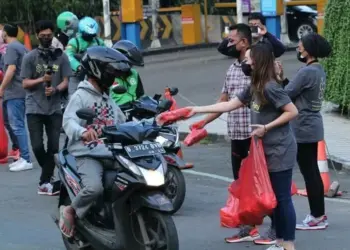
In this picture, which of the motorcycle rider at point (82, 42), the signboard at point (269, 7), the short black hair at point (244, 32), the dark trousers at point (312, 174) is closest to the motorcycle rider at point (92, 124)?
the short black hair at point (244, 32)

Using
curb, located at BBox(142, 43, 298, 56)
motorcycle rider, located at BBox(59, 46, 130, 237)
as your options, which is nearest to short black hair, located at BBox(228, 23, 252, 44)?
motorcycle rider, located at BBox(59, 46, 130, 237)

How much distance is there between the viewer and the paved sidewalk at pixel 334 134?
11917mm

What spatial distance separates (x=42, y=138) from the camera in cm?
1041

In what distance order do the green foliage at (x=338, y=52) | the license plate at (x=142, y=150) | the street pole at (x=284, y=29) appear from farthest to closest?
the street pole at (x=284, y=29), the green foliage at (x=338, y=52), the license plate at (x=142, y=150)

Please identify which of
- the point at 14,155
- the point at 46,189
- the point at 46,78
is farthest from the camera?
the point at 14,155

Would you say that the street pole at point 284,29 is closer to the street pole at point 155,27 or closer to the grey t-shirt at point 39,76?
the street pole at point 155,27

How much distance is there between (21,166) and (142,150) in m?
5.50

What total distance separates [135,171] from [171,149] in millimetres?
2530

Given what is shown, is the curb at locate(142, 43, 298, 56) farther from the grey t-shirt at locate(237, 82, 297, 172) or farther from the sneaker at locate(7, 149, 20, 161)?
the grey t-shirt at locate(237, 82, 297, 172)

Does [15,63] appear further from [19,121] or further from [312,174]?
[312,174]

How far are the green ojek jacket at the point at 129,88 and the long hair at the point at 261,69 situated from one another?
280cm

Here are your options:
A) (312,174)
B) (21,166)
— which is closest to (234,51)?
(312,174)

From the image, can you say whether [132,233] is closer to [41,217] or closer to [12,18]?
[41,217]

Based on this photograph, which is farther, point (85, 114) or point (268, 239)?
point (268, 239)
